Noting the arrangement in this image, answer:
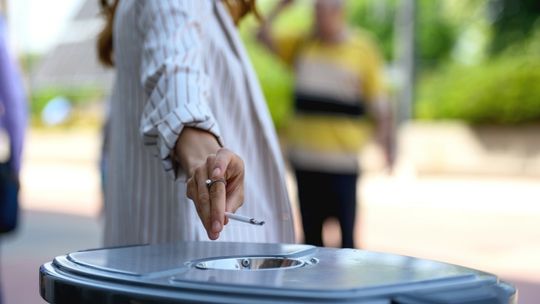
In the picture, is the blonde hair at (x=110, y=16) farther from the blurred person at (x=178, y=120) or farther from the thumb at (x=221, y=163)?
the thumb at (x=221, y=163)

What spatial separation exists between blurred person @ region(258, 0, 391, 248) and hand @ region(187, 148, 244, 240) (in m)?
3.63

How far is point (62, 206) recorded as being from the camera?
15.2m

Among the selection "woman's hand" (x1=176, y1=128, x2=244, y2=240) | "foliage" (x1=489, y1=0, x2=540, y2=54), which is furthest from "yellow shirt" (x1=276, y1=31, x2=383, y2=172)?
"foliage" (x1=489, y1=0, x2=540, y2=54)

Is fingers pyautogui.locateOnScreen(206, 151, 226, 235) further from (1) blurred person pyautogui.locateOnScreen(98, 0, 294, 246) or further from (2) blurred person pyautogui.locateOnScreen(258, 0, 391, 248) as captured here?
(2) blurred person pyautogui.locateOnScreen(258, 0, 391, 248)

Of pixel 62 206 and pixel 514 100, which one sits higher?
pixel 514 100

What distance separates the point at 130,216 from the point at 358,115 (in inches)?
132

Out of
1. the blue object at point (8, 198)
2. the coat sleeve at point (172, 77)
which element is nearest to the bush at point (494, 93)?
the blue object at point (8, 198)

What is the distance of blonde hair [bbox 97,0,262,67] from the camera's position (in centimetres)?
230

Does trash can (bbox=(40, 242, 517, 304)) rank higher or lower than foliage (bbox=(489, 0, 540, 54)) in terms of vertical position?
lower

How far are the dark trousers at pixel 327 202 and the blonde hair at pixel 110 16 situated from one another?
2.86 metres

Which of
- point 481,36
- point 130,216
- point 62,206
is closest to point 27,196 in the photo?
point 62,206

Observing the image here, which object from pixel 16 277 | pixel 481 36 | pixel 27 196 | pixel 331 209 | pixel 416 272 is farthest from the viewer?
pixel 481 36

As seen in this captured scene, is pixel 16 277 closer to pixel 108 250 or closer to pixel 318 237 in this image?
pixel 318 237

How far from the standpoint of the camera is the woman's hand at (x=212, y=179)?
1.58 metres
